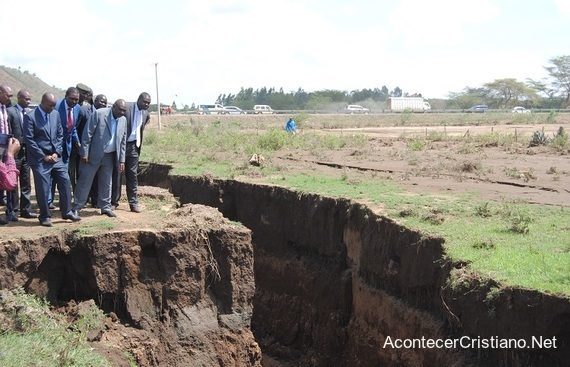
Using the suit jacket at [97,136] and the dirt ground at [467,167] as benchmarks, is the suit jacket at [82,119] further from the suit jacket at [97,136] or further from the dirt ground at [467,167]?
the dirt ground at [467,167]

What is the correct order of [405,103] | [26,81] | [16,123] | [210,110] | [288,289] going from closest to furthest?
[16,123] → [288,289] → [210,110] → [26,81] → [405,103]

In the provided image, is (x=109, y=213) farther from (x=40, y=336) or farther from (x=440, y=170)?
(x=440, y=170)

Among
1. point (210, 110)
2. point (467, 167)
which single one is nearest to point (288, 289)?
point (467, 167)

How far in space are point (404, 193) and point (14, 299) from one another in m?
7.25

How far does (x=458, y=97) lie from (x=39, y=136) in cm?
6917

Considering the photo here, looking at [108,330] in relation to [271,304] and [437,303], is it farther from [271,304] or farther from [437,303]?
[271,304]

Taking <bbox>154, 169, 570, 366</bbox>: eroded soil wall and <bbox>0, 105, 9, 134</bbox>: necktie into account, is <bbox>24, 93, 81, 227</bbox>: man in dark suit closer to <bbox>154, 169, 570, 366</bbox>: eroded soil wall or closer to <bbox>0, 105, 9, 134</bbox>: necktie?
<bbox>0, 105, 9, 134</bbox>: necktie

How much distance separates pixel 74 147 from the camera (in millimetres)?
11039

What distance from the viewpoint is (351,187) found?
13.9 metres

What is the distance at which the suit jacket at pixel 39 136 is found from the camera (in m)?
9.58

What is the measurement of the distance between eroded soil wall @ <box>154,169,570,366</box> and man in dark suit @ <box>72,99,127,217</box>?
3.73 m

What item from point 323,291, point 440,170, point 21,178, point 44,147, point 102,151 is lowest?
point 323,291

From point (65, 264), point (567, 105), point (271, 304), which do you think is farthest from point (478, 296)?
point (567, 105)

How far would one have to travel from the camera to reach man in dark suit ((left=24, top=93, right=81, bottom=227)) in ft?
31.5
